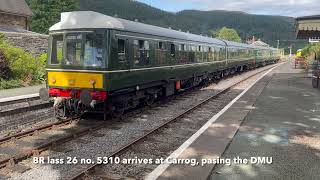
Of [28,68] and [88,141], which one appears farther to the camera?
[28,68]

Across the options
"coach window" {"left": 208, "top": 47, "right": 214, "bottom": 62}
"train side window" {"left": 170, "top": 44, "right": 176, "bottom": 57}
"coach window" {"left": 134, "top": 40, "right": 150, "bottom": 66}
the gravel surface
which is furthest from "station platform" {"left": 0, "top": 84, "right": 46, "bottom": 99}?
"coach window" {"left": 208, "top": 47, "right": 214, "bottom": 62}

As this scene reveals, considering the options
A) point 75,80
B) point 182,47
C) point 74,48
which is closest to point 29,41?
point 182,47

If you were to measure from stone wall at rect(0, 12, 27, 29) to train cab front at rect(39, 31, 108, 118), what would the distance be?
3197 cm

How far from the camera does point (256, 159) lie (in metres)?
8.62

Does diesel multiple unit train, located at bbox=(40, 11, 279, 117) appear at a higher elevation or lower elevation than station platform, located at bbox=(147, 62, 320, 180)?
higher

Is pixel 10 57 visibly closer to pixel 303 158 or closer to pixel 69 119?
pixel 69 119

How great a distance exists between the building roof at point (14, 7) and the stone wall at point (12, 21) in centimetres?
69

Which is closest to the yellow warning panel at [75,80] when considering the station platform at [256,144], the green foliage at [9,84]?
the station platform at [256,144]

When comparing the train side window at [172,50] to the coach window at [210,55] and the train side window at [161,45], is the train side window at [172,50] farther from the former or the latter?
the coach window at [210,55]

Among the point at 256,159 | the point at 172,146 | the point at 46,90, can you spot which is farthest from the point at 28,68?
the point at 256,159

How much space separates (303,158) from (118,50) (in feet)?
20.1

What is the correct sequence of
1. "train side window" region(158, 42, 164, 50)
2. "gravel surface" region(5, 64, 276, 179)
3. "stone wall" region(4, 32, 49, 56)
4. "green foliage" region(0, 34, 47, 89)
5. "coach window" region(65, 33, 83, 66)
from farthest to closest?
"stone wall" region(4, 32, 49, 56) → "green foliage" region(0, 34, 47, 89) → "train side window" region(158, 42, 164, 50) → "coach window" region(65, 33, 83, 66) → "gravel surface" region(5, 64, 276, 179)

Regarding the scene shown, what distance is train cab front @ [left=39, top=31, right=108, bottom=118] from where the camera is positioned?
11.9 meters

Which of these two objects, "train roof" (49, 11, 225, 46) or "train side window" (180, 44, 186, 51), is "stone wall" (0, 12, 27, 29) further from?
"train roof" (49, 11, 225, 46)
